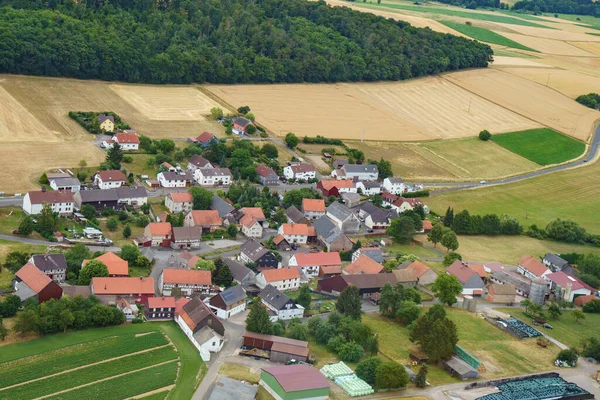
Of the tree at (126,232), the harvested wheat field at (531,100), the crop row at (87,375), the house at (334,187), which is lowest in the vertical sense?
the crop row at (87,375)

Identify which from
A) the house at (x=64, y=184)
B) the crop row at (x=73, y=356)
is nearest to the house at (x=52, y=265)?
the crop row at (x=73, y=356)

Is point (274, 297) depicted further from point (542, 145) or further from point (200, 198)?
point (542, 145)

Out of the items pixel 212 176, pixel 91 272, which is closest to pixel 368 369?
pixel 91 272

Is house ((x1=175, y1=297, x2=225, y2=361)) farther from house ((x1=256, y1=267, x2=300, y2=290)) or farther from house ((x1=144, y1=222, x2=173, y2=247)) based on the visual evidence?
house ((x1=144, y1=222, x2=173, y2=247))

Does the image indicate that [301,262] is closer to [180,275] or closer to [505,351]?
[180,275]

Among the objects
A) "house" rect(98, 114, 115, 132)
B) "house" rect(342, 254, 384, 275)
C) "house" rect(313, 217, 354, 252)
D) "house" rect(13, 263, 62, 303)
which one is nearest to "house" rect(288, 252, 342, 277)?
"house" rect(342, 254, 384, 275)

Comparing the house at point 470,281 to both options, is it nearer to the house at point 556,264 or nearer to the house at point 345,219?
the house at point 556,264
